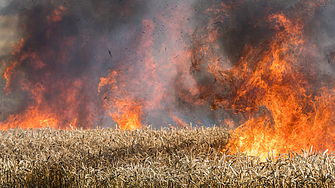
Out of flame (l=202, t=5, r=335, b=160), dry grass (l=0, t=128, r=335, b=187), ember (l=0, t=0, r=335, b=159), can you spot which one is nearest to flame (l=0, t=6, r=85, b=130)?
ember (l=0, t=0, r=335, b=159)

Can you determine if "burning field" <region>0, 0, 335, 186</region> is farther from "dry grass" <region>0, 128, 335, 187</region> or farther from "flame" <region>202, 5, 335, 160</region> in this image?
"dry grass" <region>0, 128, 335, 187</region>

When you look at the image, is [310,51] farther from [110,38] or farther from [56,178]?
[56,178]

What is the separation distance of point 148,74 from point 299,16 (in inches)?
203

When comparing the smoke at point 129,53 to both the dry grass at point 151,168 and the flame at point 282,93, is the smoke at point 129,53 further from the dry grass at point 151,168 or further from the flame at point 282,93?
the dry grass at point 151,168

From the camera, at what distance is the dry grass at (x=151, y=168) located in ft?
8.30

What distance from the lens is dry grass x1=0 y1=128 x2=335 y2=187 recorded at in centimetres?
253

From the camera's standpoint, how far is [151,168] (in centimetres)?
276

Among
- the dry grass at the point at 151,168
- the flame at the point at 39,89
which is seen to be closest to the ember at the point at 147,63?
the flame at the point at 39,89

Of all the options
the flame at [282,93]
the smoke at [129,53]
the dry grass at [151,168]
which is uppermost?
the smoke at [129,53]

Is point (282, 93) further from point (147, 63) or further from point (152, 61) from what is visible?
point (147, 63)

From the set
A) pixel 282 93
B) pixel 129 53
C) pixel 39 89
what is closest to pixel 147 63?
pixel 129 53

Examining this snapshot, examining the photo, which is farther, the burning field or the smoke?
the smoke

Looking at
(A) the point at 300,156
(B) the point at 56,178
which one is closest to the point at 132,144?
(B) the point at 56,178

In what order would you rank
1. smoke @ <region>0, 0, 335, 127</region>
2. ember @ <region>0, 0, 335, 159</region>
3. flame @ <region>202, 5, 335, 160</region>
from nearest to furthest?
flame @ <region>202, 5, 335, 160</region> < ember @ <region>0, 0, 335, 159</region> < smoke @ <region>0, 0, 335, 127</region>
